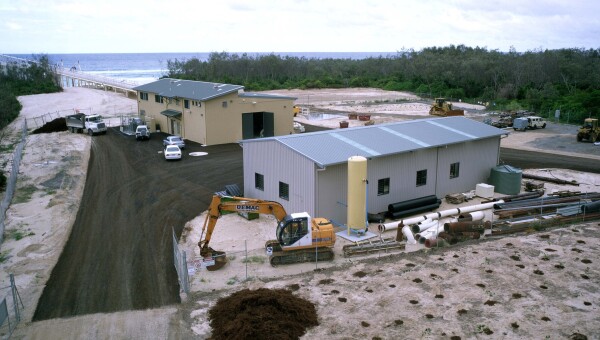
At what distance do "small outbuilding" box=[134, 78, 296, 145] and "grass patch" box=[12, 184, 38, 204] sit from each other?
1712 centimetres

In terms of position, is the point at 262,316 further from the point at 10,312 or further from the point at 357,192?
the point at 357,192

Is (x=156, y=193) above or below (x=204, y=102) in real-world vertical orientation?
below

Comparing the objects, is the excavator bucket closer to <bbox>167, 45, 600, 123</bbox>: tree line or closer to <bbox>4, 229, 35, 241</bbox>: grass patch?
<bbox>4, 229, 35, 241</bbox>: grass patch

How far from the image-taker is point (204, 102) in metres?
46.0

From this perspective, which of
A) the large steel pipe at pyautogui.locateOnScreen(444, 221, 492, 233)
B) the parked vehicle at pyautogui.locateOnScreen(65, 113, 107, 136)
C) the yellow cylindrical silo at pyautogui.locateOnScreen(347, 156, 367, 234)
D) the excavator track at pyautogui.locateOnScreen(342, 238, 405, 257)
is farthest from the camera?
the parked vehicle at pyautogui.locateOnScreen(65, 113, 107, 136)

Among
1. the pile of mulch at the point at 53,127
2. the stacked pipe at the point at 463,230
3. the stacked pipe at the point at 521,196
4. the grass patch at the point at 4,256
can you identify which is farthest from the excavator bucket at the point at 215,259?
the pile of mulch at the point at 53,127

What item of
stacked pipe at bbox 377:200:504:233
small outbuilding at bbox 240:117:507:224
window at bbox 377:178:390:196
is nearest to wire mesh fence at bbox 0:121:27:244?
small outbuilding at bbox 240:117:507:224

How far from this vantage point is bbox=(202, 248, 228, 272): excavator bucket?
807 inches

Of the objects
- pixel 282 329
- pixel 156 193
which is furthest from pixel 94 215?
pixel 282 329

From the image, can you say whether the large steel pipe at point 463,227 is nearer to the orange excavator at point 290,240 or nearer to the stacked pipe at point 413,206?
the stacked pipe at point 413,206

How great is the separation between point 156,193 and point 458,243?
18.7 meters

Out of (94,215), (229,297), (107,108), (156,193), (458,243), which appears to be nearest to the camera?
(229,297)

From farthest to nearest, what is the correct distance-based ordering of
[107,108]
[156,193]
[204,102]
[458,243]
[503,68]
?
[503,68] → [107,108] → [204,102] → [156,193] → [458,243]

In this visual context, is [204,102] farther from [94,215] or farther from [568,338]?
[568,338]
